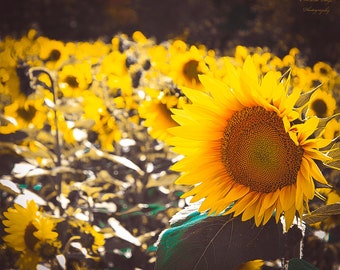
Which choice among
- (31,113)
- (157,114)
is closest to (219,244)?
(157,114)

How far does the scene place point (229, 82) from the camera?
2.31ft

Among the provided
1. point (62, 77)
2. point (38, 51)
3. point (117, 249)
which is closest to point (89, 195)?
point (117, 249)

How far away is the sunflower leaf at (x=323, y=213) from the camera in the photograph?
65cm

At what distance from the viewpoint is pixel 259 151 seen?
2.32 feet

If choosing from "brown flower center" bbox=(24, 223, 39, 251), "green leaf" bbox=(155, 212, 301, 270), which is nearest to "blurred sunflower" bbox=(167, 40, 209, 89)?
"brown flower center" bbox=(24, 223, 39, 251)

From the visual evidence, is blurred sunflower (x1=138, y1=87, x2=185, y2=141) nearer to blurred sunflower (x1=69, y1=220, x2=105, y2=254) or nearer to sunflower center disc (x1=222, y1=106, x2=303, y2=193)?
blurred sunflower (x1=69, y1=220, x2=105, y2=254)

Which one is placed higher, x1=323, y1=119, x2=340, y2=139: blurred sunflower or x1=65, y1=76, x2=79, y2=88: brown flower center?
x1=65, y1=76, x2=79, y2=88: brown flower center

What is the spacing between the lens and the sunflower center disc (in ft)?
2.25

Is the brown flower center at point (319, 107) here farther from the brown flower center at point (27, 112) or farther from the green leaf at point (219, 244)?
the brown flower center at point (27, 112)

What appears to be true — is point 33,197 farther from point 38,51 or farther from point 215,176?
point 38,51

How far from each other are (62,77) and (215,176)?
1136mm

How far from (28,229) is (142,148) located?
60 cm

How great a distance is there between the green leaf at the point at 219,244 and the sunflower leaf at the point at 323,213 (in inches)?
1.8

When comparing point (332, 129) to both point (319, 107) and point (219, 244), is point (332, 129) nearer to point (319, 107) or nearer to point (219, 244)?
point (319, 107)
